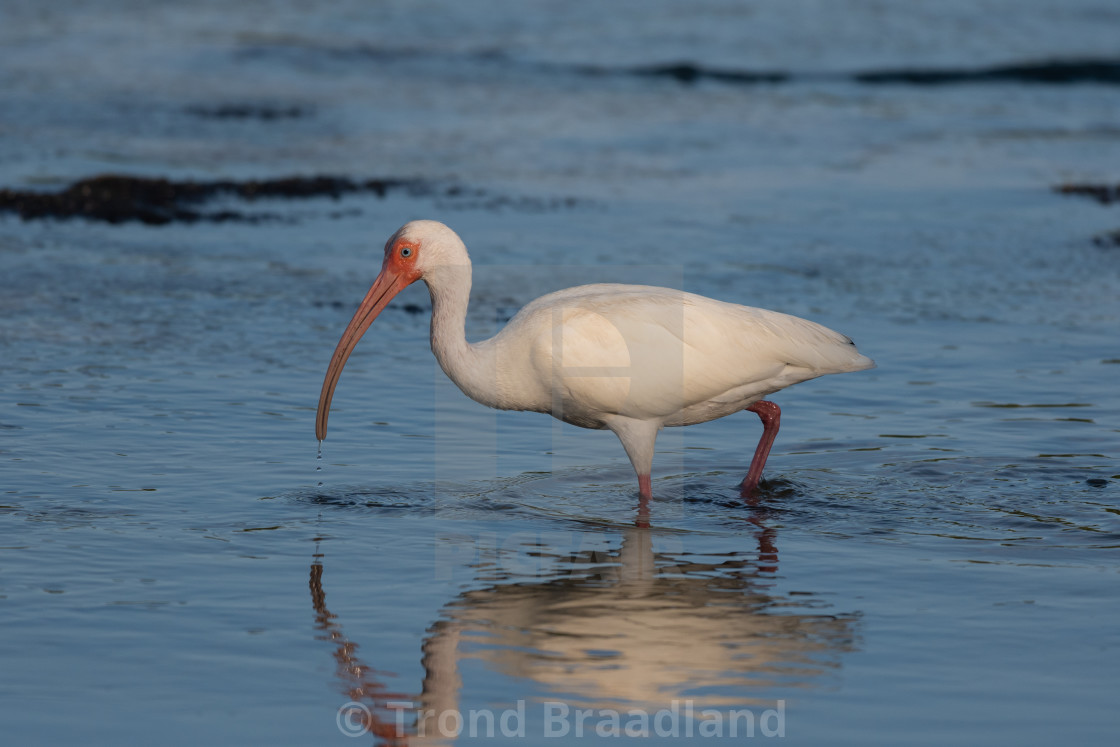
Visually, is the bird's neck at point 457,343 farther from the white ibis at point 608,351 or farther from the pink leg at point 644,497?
the pink leg at point 644,497

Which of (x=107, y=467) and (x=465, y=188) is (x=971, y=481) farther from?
(x=465, y=188)

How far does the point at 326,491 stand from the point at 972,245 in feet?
26.4

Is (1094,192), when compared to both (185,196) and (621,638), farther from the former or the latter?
(621,638)

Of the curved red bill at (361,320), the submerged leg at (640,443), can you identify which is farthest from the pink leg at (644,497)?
the curved red bill at (361,320)

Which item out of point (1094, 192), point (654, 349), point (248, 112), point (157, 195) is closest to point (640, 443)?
point (654, 349)

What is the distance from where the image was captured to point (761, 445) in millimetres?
7477

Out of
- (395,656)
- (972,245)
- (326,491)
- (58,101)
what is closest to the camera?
(395,656)

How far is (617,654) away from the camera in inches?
206

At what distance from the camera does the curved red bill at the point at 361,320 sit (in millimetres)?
7180

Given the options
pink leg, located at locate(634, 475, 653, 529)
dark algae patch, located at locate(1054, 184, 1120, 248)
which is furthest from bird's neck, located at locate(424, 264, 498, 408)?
dark algae patch, located at locate(1054, 184, 1120, 248)

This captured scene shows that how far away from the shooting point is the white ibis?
6969 millimetres

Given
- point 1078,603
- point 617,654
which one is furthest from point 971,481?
point 617,654

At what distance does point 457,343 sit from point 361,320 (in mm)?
528

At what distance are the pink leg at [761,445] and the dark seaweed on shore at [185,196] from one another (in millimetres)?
6990
